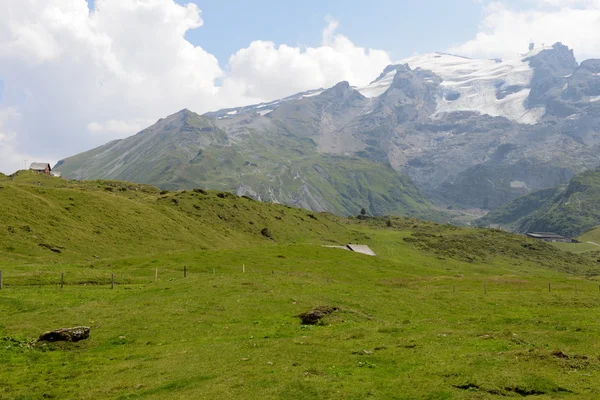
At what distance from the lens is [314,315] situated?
44.7 metres

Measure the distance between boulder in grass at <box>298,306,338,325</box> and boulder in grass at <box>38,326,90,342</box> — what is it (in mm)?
18402

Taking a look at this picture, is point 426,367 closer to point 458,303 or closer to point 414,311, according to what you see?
point 414,311

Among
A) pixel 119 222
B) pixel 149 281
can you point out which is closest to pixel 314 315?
pixel 149 281

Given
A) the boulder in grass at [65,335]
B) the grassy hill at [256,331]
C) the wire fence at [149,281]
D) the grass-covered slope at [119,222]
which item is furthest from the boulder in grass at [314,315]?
the grass-covered slope at [119,222]

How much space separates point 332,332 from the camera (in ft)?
128

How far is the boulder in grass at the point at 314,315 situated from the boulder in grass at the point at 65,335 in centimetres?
1840

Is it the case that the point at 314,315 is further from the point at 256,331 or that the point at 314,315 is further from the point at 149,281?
the point at 149,281

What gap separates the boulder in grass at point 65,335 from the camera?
36.1m

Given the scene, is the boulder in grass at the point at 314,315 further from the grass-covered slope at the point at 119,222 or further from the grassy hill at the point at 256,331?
the grass-covered slope at the point at 119,222

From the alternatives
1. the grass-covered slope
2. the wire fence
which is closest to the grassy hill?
the wire fence

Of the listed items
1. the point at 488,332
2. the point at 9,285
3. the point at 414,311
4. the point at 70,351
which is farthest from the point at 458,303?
the point at 9,285

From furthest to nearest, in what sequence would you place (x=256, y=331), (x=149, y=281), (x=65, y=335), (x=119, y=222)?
1. (x=119, y=222)
2. (x=149, y=281)
3. (x=256, y=331)
4. (x=65, y=335)

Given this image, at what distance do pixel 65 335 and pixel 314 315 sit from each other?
20543 mm

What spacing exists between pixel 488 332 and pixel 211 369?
2161 centimetres
